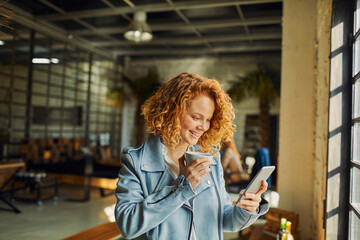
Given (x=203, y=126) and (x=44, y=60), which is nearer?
(x=203, y=126)

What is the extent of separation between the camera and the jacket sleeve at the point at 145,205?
1.16m

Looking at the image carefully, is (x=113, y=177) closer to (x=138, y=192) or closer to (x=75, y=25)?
(x=75, y=25)

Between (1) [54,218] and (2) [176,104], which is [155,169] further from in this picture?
(1) [54,218]

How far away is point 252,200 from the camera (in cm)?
131

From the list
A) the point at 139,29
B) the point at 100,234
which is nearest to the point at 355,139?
the point at 100,234

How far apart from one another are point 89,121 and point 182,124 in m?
9.56

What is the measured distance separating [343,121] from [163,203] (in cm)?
158

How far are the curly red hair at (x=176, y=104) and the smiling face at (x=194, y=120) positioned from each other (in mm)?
23

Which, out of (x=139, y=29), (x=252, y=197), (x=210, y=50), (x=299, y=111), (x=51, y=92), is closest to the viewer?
(x=252, y=197)

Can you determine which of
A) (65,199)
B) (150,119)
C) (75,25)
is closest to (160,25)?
(75,25)

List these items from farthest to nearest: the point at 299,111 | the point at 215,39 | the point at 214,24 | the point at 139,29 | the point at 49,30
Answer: the point at 215,39 < the point at 49,30 < the point at 214,24 < the point at 139,29 < the point at 299,111

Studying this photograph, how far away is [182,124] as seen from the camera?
1347 millimetres

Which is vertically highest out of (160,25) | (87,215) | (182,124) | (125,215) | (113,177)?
(160,25)

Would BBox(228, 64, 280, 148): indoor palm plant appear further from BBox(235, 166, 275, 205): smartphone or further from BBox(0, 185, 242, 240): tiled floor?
BBox(235, 166, 275, 205): smartphone
